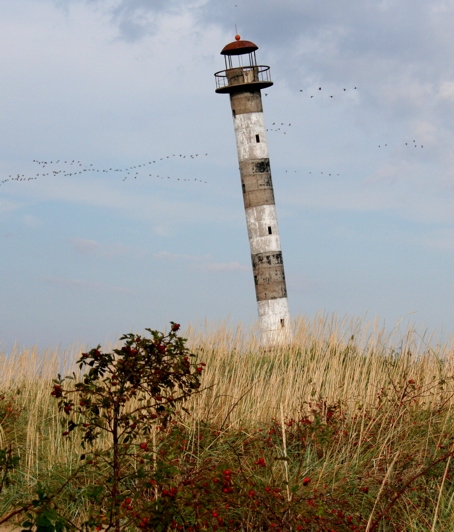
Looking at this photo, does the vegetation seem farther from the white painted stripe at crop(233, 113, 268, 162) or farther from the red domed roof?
the red domed roof

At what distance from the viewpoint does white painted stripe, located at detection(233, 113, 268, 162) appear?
1512 cm

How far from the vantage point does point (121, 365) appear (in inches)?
151

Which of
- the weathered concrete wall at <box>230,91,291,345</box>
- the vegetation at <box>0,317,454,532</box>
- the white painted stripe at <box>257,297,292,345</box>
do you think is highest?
the weathered concrete wall at <box>230,91,291,345</box>

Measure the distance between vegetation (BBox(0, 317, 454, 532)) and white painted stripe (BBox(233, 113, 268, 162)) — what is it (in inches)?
282

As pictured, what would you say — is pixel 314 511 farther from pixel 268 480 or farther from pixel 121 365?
pixel 121 365

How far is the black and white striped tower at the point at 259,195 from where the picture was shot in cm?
1491

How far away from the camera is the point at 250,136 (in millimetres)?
15172

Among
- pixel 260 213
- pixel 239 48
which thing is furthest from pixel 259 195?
pixel 239 48

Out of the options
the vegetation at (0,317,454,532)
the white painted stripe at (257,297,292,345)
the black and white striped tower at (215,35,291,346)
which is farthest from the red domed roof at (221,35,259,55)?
the vegetation at (0,317,454,532)

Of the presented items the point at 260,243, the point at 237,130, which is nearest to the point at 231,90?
the point at 237,130

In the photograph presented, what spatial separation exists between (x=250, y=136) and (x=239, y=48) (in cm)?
200

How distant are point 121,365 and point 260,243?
37.3ft

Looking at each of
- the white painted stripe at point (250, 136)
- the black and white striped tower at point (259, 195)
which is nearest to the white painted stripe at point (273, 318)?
the black and white striped tower at point (259, 195)

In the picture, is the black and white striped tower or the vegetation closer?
the vegetation
